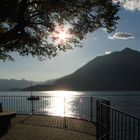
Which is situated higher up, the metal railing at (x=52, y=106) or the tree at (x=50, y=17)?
the tree at (x=50, y=17)

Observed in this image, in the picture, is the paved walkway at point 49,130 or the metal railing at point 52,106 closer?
the paved walkway at point 49,130

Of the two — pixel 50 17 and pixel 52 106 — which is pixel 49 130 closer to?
pixel 50 17

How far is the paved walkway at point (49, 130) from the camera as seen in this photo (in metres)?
13.9

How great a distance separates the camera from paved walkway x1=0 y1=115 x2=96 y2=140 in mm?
13938

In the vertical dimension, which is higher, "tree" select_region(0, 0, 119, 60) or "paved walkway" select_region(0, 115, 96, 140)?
"tree" select_region(0, 0, 119, 60)

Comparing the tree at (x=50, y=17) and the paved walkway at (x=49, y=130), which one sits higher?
the tree at (x=50, y=17)

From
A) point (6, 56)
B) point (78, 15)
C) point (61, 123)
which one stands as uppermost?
point (78, 15)

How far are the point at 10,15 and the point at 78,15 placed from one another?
129 inches

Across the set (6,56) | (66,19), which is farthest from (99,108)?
(6,56)

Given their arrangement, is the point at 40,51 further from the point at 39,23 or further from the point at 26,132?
the point at 26,132

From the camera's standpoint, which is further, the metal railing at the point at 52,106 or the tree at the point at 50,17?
the metal railing at the point at 52,106

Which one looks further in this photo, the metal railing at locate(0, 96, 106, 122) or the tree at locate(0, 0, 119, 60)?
the metal railing at locate(0, 96, 106, 122)

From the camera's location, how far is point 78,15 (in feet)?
50.4

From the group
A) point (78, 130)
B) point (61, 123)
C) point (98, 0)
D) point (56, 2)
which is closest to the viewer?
point (56, 2)
